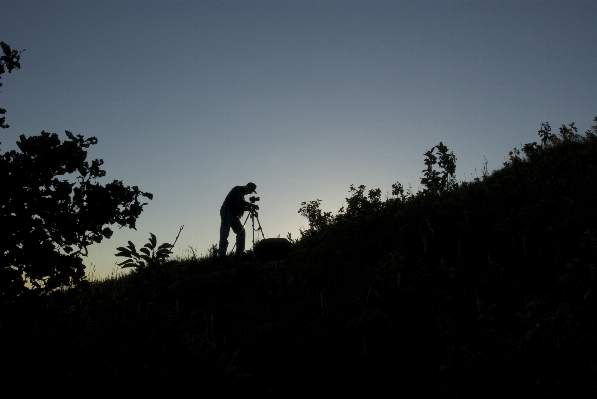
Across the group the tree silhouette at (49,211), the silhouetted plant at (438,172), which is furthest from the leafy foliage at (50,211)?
the silhouetted plant at (438,172)

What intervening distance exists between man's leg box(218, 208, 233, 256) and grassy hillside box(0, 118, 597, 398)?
423 cm

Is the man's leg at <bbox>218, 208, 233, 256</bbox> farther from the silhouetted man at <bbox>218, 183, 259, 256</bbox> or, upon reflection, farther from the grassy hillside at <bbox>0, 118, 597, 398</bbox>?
the grassy hillside at <bbox>0, 118, 597, 398</bbox>

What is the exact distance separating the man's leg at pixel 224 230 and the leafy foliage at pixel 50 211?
861 cm

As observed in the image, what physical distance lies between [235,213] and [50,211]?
9.36 metres

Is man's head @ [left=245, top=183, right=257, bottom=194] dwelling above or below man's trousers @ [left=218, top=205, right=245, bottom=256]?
above

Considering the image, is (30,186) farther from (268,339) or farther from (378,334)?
(378,334)

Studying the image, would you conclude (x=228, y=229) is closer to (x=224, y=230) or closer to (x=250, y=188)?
(x=224, y=230)

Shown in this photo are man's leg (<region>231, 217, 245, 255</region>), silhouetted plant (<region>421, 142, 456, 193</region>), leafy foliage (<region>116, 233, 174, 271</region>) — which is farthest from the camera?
man's leg (<region>231, 217, 245, 255</region>)

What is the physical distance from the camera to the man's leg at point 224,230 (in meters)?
13.2

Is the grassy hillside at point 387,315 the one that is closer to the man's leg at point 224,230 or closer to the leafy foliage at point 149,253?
the leafy foliage at point 149,253

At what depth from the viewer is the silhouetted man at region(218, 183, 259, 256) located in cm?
1329

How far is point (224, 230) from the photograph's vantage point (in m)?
13.3

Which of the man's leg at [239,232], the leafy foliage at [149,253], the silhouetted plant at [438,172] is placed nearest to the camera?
the leafy foliage at [149,253]

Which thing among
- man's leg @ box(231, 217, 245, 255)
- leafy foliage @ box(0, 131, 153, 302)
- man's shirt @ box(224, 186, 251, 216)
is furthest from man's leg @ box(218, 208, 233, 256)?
leafy foliage @ box(0, 131, 153, 302)
